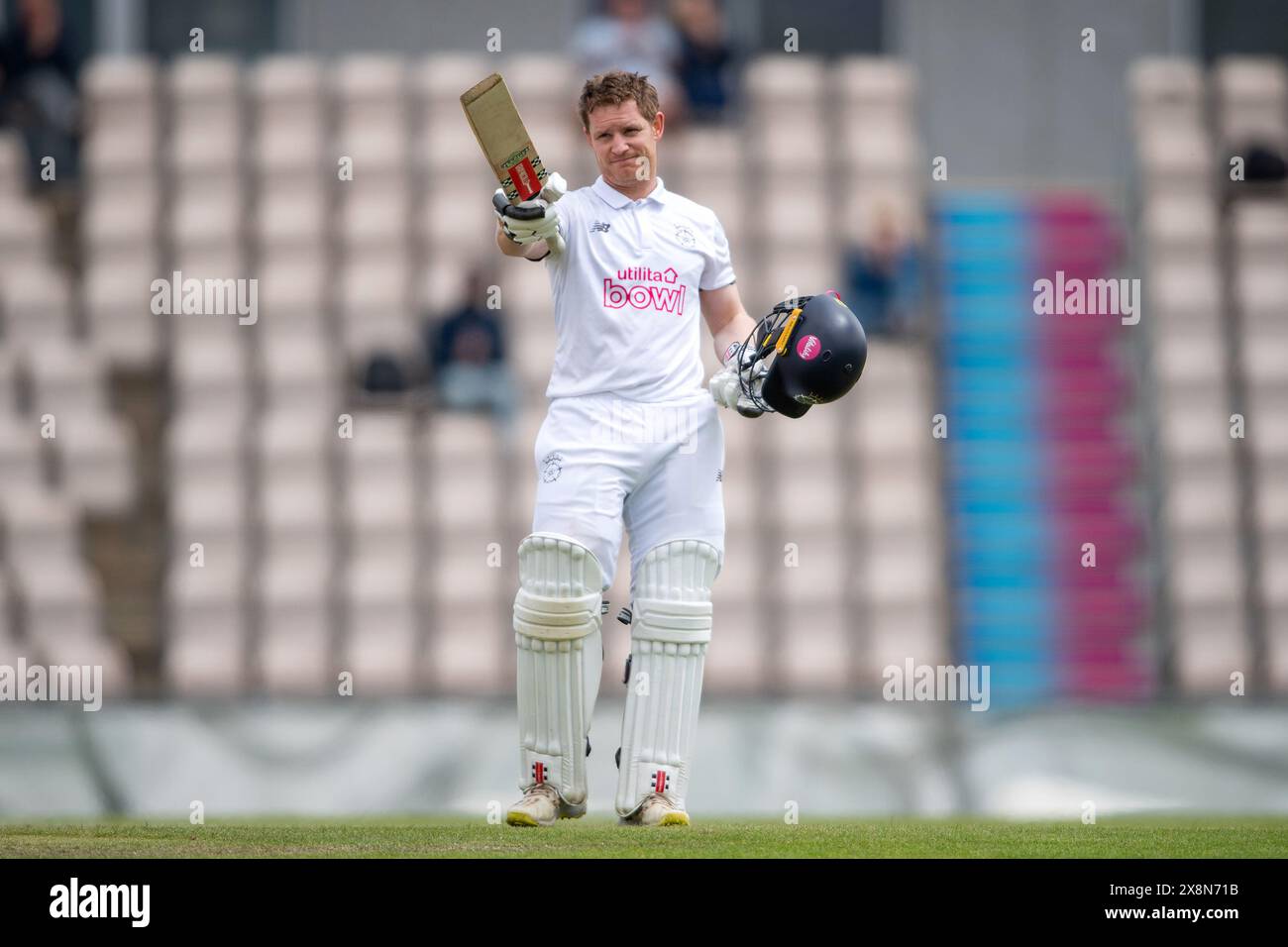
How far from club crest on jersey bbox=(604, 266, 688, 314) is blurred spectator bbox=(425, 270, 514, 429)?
5538 mm

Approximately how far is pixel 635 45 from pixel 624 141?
21.7 feet

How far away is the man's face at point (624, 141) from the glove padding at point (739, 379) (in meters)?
0.57

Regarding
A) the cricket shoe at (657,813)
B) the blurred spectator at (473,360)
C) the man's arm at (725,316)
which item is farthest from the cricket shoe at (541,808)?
the blurred spectator at (473,360)

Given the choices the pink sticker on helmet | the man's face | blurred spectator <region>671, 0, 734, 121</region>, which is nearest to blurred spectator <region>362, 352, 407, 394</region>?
blurred spectator <region>671, 0, 734, 121</region>

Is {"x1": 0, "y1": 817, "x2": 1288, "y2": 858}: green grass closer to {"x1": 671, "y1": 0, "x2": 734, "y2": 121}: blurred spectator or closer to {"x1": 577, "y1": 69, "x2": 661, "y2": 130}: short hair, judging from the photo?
{"x1": 577, "y1": 69, "x2": 661, "y2": 130}: short hair

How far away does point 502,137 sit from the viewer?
488cm

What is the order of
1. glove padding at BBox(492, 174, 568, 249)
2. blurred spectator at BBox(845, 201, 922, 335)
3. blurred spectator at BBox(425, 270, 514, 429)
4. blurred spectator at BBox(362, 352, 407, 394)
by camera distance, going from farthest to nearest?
blurred spectator at BBox(845, 201, 922, 335) → blurred spectator at BBox(362, 352, 407, 394) → blurred spectator at BBox(425, 270, 514, 429) → glove padding at BBox(492, 174, 568, 249)

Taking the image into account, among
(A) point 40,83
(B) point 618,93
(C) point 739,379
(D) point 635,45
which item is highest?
(D) point 635,45

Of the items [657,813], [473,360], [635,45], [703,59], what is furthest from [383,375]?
[657,813]

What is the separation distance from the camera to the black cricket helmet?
16.1 feet

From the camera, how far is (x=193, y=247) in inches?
452

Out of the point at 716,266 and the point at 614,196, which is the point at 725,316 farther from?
the point at 614,196
